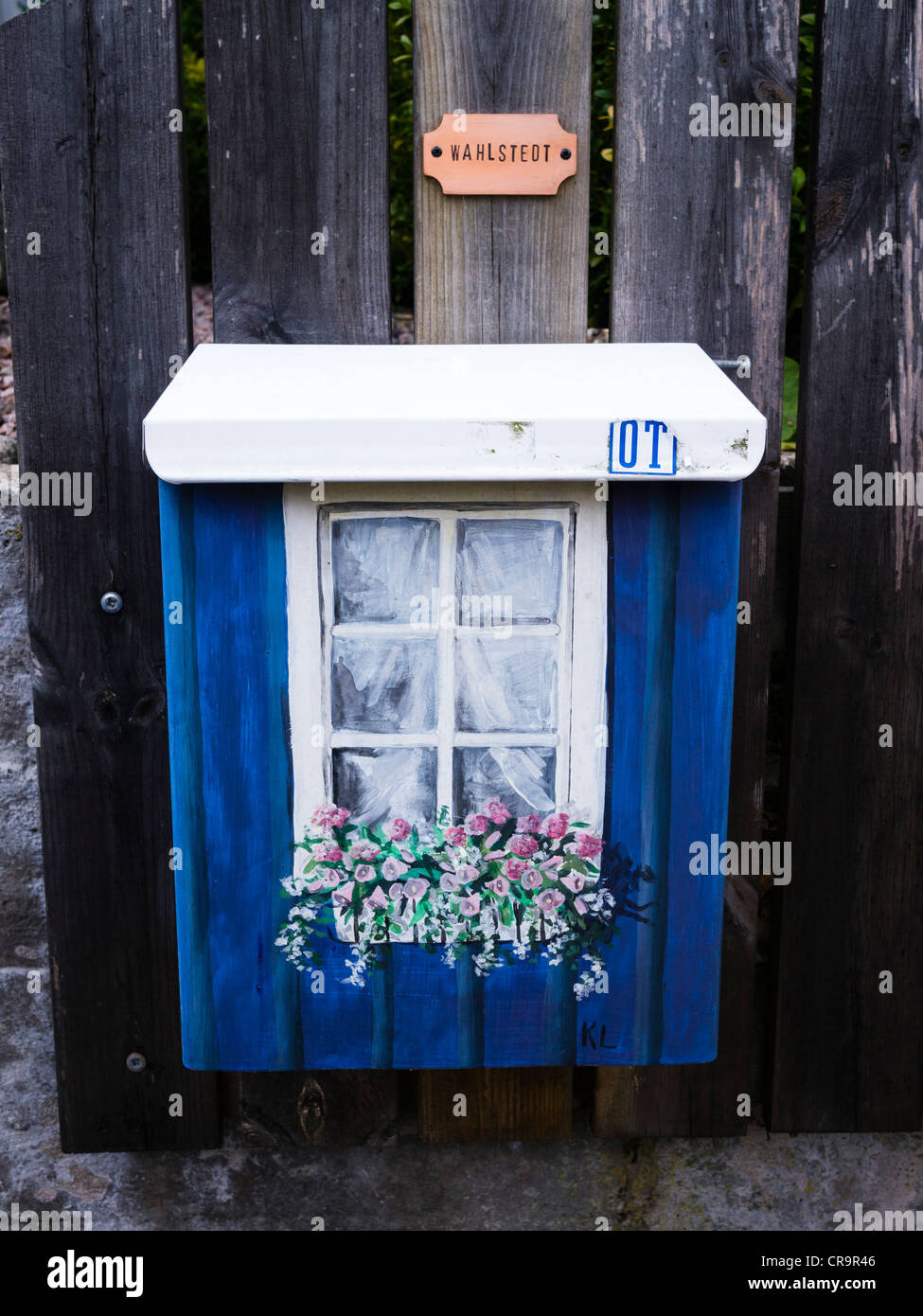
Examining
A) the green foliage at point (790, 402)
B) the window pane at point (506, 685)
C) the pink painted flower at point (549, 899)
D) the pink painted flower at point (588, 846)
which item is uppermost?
the green foliage at point (790, 402)

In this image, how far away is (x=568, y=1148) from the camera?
7.00 ft

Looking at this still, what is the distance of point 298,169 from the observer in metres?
1.73

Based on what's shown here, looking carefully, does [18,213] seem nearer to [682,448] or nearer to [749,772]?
[682,448]

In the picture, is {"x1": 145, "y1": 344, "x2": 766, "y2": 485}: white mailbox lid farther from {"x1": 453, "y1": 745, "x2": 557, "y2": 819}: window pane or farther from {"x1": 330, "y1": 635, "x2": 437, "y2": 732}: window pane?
{"x1": 453, "y1": 745, "x2": 557, "y2": 819}: window pane

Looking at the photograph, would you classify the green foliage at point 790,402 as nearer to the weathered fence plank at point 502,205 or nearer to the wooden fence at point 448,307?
the wooden fence at point 448,307

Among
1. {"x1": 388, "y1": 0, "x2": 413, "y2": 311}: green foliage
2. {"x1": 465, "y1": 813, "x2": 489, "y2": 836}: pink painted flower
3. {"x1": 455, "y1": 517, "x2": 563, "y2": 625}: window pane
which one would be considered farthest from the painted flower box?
{"x1": 388, "y1": 0, "x2": 413, "y2": 311}: green foliage

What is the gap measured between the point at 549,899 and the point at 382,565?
538mm

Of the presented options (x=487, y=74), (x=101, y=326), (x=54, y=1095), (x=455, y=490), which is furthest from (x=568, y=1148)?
(x=487, y=74)

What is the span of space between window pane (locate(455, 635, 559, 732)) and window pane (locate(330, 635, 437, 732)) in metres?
0.04

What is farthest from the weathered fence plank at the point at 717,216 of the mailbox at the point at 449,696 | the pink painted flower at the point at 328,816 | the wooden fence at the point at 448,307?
the pink painted flower at the point at 328,816

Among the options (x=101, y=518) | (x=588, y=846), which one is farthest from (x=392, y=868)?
(x=101, y=518)

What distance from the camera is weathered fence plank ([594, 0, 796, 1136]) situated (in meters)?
A: 1.71

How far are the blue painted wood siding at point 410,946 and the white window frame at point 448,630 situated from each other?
0.06 feet

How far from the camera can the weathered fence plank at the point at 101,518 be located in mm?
1714
